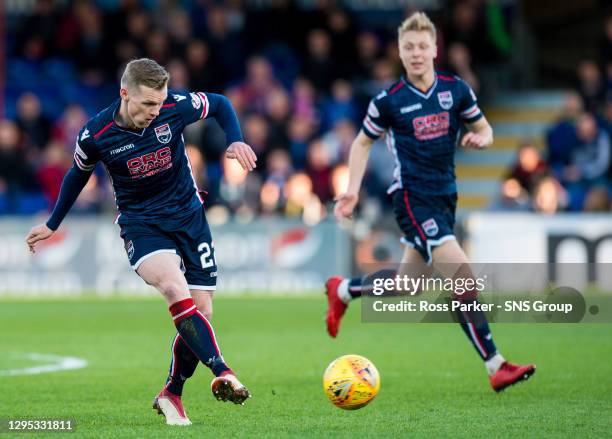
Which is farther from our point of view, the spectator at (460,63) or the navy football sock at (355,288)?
the spectator at (460,63)

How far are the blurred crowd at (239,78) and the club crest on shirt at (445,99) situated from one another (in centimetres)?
919

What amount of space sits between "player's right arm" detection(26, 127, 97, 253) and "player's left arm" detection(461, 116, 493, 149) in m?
2.67

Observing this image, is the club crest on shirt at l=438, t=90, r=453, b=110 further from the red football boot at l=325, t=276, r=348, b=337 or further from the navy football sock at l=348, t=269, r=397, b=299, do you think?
the red football boot at l=325, t=276, r=348, b=337

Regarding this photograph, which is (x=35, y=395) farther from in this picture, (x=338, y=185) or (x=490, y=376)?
(x=338, y=185)

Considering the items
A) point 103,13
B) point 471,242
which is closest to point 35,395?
point 471,242

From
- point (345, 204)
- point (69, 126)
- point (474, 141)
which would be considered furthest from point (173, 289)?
point (69, 126)

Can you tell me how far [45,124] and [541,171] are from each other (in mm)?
8257

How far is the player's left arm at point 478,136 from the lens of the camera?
8609 millimetres

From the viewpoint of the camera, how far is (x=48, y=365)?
412 inches

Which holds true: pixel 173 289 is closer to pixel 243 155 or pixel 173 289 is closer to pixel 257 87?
pixel 243 155

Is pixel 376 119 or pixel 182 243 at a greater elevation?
pixel 376 119

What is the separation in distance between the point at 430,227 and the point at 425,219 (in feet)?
0.24

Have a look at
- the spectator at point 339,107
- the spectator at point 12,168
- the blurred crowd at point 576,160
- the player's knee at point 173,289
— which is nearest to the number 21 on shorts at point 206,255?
the player's knee at point 173,289

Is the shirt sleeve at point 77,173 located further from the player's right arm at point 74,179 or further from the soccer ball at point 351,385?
the soccer ball at point 351,385
